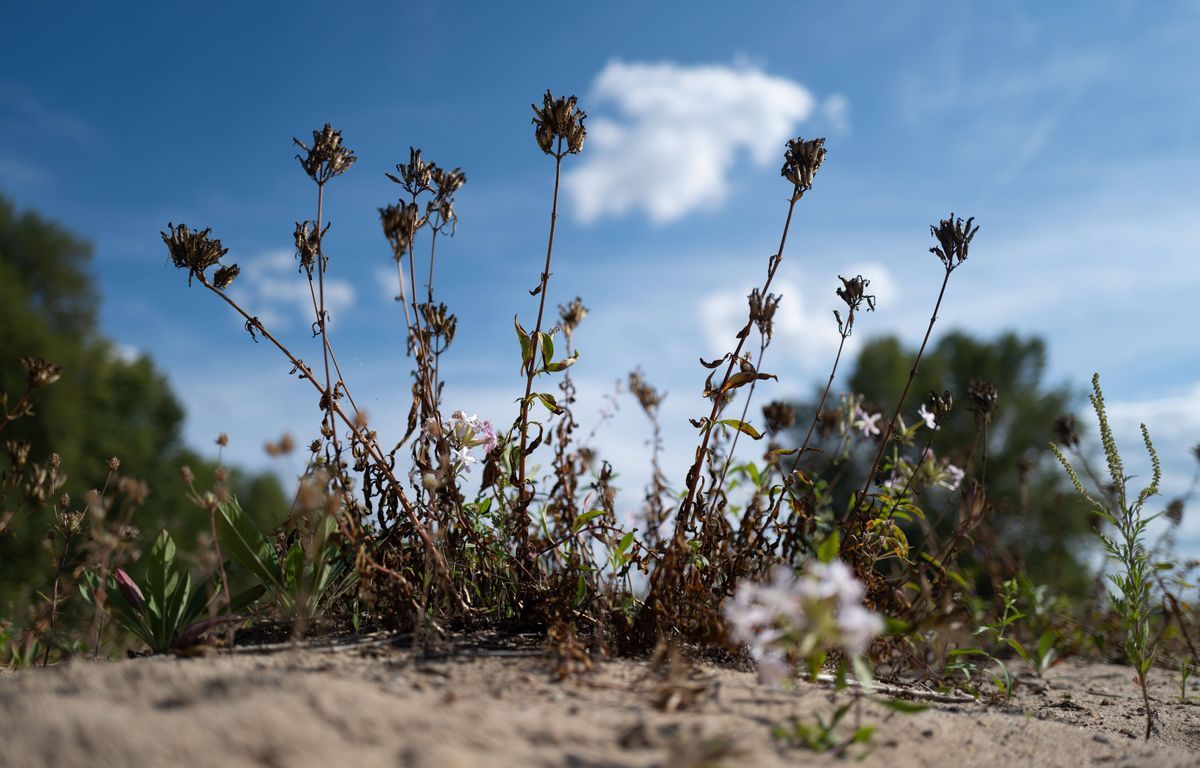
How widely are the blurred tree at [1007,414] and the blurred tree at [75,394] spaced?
13455mm

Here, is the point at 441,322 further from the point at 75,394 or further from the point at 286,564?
the point at 75,394

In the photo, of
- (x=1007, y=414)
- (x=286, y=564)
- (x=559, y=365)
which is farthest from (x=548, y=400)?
(x=1007, y=414)

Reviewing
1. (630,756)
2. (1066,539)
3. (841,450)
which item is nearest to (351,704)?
(630,756)

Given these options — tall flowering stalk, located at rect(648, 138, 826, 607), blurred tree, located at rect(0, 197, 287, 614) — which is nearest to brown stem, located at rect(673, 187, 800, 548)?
tall flowering stalk, located at rect(648, 138, 826, 607)

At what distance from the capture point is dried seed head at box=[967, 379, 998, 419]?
3.78 meters

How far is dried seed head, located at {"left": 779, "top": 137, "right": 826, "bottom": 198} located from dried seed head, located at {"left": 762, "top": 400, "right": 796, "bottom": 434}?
4.02 feet

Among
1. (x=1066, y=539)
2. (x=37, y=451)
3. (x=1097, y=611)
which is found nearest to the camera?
(x=1097, y=611)

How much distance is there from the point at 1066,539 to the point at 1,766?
18.8 meters

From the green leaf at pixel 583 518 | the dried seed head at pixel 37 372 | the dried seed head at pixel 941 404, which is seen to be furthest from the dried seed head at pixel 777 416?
the dried seed head at pixel 37 372

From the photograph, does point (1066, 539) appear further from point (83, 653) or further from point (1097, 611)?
point (83, 653)

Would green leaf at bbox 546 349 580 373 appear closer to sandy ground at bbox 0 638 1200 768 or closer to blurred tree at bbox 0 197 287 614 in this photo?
sandy ground at bbox 0 638 1200 768

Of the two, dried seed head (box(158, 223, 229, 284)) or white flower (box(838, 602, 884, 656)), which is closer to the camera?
white flower (box(838, 602, 884, 656))

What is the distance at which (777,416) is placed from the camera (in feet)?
13.0

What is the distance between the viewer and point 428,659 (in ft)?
8.45
